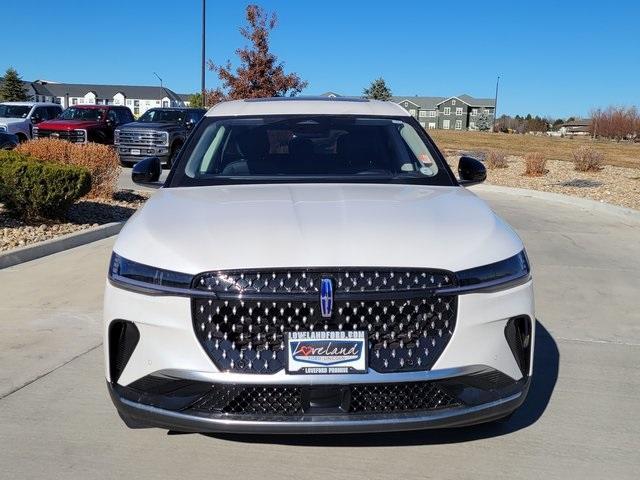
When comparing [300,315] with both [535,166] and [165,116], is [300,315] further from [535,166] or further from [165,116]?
[535,166]

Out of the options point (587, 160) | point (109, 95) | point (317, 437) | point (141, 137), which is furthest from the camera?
point (109, 95)

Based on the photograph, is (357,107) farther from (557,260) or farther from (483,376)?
(557,260)

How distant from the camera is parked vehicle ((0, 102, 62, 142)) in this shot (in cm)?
2081

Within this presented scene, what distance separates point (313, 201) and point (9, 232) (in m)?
6.54

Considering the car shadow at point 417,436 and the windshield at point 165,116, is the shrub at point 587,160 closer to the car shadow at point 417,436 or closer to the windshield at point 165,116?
the windshield at point 165,116

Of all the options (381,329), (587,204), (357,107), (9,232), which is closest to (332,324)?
(381,329)

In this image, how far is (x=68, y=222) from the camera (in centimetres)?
981

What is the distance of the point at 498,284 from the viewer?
3.03 m

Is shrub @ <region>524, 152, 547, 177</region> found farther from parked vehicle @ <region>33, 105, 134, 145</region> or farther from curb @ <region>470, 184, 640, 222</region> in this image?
parked vehicle @ <region>33, 105, 134, 145</region>

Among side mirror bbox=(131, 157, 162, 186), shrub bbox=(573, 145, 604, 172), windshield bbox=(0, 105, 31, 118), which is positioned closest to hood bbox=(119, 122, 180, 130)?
windshield bbox=(0, 105, 31, 118)

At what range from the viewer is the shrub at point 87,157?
11.3 m

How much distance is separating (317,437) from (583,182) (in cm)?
1683

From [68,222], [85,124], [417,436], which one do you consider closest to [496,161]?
[85,124]

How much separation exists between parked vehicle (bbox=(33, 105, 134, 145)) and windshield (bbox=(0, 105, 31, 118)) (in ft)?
3.66
